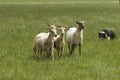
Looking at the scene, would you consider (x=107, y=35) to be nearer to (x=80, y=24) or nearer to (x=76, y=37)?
(x=76, y=37)

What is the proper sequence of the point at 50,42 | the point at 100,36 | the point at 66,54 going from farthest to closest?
the point at 100,36
the point at 66,54
the point at 50,42

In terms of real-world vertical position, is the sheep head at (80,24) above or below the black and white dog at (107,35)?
above

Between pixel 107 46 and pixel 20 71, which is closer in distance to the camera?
pixel 20 71

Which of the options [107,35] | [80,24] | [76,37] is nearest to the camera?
[80,24]

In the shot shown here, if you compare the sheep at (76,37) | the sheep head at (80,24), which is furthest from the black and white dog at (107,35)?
the sheep head at (80,24)

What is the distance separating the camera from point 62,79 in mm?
13242

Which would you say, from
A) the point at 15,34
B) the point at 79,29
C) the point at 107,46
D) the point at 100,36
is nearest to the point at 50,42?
the point at 79,29

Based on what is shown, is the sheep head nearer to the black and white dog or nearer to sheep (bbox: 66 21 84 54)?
sheep (bbox: 66 21 84 54)

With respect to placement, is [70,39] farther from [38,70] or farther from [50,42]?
[38,70]

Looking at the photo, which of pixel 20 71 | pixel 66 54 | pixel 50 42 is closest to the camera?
pixel 20 71

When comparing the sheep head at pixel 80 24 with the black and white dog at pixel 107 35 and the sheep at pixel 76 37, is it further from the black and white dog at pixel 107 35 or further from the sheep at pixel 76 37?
the black and white dog at pixel 107 35

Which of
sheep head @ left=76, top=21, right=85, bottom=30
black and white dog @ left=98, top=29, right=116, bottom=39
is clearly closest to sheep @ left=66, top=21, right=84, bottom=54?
sheep head @ left=76, top=21, right=85, bottom=30

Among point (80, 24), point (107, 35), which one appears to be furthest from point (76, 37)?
point (107, 35)

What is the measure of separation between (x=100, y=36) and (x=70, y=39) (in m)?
5.80
